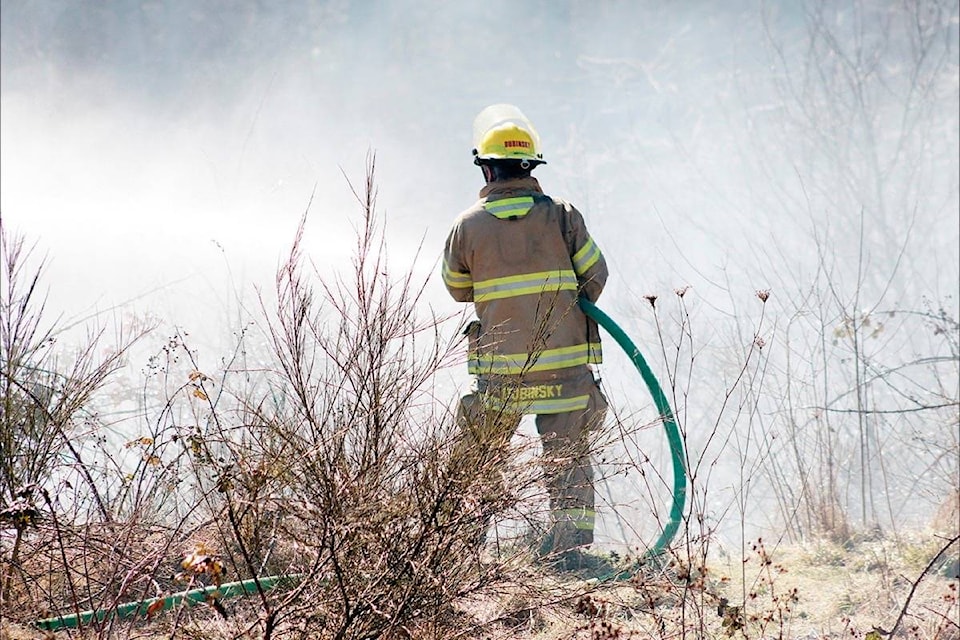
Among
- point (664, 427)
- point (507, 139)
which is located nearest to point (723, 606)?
point (664, 427)

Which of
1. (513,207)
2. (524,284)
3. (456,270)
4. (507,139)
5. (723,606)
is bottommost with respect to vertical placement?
(723,606)

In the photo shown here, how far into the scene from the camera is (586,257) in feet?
13.4

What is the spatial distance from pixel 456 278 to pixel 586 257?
618 millimetres

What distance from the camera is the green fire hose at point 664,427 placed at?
146 inches

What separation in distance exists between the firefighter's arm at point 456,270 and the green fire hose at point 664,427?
0.55 metres

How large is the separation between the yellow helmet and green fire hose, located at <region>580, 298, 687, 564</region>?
0.73 metres

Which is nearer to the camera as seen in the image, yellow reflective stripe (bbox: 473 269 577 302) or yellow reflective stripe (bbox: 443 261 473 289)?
yellow reflective stripe (bbox: 473 269 577 302)

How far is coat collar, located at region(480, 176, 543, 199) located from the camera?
4.10 m

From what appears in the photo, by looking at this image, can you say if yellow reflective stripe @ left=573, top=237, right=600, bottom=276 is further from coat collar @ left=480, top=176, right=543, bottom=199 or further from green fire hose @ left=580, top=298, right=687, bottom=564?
coat collar @ left=480, top=176, right=543, bottom=199

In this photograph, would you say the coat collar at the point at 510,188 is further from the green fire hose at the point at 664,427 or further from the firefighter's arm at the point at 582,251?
the green fire hose at the point at 664,427

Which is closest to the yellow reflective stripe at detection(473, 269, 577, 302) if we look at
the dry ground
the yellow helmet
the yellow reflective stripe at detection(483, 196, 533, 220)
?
the yellow reflective stripe at detection(483, 196, 533, 220)

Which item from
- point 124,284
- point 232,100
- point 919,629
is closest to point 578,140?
point 232,100

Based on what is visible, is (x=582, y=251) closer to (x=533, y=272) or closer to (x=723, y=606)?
(x=533, y=272)

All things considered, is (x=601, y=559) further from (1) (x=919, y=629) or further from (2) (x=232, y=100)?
(2) (x=232, y=100)
